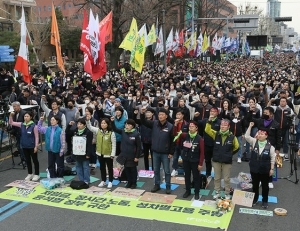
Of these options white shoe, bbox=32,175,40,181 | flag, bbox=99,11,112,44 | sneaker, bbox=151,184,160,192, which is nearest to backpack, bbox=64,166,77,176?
white shoe, bbox=32,175,40,181

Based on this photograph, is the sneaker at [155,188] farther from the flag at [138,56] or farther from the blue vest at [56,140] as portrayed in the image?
the flag at [138,56]

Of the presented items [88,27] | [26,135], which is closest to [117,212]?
[26,135]

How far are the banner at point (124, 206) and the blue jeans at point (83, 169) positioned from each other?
395 mm

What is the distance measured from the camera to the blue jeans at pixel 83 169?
8.01m

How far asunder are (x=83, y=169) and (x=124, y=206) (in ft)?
5.08

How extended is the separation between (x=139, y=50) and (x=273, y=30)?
128268 millimetres

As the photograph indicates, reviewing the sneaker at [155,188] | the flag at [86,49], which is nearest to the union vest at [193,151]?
the sneaker at [155,188]

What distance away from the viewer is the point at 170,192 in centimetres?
768

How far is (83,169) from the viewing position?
8.11 m

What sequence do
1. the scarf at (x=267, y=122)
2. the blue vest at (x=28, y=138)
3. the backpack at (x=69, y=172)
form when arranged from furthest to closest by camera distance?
the backpack at (x=69, y=172)
the scarf at (x=267, y=122)
the blue vest at (x=28, y=138)

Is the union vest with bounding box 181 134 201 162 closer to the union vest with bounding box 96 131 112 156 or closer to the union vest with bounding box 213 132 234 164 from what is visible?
the union vest with bounding box 213 132 234 164

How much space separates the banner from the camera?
644 cm

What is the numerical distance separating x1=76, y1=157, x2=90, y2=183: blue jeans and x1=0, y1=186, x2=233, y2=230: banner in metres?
0.40

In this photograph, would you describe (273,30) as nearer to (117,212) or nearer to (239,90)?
(239,90)
